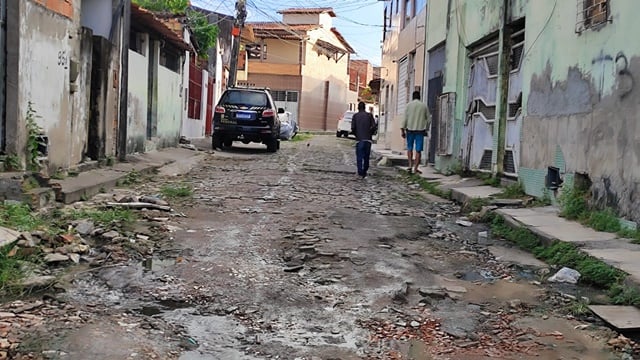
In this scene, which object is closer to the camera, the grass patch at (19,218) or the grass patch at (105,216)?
the grass patch at (19,218)

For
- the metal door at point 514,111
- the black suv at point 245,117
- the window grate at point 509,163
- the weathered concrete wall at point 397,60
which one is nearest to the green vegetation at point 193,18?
the black suv at point 245,117

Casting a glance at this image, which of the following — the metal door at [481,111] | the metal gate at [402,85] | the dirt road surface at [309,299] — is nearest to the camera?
the dirt road surface at [309,299]

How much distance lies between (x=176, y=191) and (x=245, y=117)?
9222 mm

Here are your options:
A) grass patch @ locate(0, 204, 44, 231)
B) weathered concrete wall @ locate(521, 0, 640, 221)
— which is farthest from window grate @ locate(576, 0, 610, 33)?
grass patch @ locate(0, 204, 44, 231)

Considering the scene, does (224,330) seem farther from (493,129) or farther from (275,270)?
(493,129)

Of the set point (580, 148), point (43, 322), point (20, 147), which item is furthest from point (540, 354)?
point (20, 147)

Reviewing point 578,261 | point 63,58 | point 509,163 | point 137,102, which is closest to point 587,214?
point 578,261

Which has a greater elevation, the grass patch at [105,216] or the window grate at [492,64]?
the window grate at [492,64]

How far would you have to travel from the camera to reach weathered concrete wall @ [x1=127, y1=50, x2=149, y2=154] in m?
13.2

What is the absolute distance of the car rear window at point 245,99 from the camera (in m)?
18.6

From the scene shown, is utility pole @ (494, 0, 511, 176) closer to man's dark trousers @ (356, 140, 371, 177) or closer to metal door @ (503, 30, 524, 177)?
metal door @ (503, 30, 524, 177)

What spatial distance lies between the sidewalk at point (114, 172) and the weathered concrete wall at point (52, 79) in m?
0.45

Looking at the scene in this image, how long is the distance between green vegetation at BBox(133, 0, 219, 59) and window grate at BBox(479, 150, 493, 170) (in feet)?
39.4

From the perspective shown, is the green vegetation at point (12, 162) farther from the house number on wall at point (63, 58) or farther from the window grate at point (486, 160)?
the window grate at point (486, 160)
